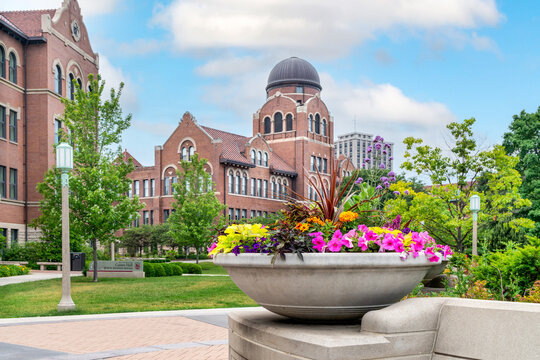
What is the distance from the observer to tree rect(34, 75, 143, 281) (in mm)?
20703

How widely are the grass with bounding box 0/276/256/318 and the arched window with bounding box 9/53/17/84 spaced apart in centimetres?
1813

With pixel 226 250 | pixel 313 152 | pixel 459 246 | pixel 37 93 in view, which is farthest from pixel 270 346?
pixel 313 152

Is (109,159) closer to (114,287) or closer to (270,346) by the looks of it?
(114,287)

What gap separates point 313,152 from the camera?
6500cm

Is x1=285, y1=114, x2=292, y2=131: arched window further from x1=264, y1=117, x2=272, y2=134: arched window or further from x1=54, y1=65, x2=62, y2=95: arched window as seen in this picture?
x1=54, y1=65, x2=62, y2=95: arched window

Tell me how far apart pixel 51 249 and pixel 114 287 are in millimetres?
15120

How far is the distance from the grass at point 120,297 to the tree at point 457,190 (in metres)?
8.80

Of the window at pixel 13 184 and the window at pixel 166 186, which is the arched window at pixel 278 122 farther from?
the window at pixel 13 184

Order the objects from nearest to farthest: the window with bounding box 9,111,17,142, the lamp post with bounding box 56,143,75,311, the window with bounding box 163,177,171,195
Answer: the lamp post with bounding box 56,143,75,311 → the window with bounding box 9,111,17,142 → the window with bounding box 163,177,171,195

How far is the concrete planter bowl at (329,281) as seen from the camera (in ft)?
10.4

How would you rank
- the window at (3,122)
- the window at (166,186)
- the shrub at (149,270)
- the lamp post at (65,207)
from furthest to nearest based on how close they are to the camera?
the window at (166,186), the window at (3,122), the shrub at (149,270), the lamp post at (65,207)

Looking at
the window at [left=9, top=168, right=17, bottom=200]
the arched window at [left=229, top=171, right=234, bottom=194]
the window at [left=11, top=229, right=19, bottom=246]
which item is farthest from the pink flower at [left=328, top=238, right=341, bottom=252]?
the arched window at [left=229, top=171, right=234, bottom=194]

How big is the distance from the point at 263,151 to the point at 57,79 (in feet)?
92.0

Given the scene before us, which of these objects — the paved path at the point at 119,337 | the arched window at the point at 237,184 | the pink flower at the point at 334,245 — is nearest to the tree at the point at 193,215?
the arched window at the point at 237,184
